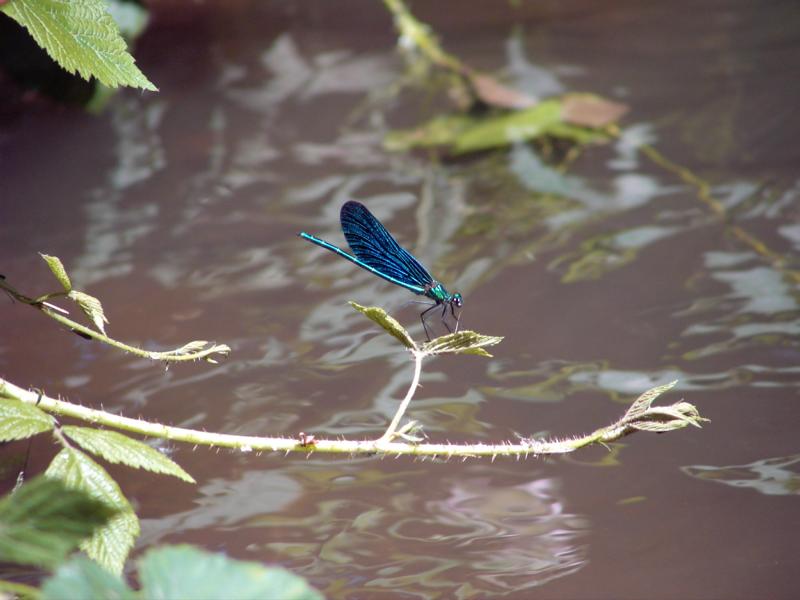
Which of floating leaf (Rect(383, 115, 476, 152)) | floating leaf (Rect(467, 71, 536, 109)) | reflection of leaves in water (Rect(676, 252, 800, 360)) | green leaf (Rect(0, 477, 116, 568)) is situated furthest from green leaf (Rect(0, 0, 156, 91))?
floating leaf (Rect(467, 71, 536, 109))

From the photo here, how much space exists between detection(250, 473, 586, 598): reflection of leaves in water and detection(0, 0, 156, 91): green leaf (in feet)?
1.42

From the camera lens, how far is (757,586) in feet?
2.39

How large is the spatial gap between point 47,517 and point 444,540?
511 mm

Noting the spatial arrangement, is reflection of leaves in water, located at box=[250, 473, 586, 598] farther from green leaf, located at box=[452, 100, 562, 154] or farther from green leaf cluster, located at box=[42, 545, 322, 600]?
green leaf, located at box=[452, 100, 562, 154]

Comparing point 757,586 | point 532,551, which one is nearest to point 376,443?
point 532,551

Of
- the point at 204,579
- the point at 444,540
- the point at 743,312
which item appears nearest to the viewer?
the point at 204,579

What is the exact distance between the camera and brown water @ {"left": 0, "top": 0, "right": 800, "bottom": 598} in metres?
0.80

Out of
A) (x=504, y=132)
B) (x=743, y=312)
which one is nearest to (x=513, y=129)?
(x=504, y=132)

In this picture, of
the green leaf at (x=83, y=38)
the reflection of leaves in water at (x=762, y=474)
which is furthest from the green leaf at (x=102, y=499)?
the reflection of leaves in water at (x=762, y=474)

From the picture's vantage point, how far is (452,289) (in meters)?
1.36

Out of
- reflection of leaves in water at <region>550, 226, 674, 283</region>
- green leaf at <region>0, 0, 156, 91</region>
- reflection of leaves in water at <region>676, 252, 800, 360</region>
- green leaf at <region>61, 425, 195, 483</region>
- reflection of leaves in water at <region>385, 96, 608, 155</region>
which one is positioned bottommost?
green leaf at <region>61, 425, 195, 483</region>

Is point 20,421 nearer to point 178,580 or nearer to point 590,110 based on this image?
point 178,580

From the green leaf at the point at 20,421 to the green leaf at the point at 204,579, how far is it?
0.23m

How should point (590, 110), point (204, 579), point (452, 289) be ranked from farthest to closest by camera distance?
1. point (590, 110)
2. point (452, 289)
3. point (204, 579)
